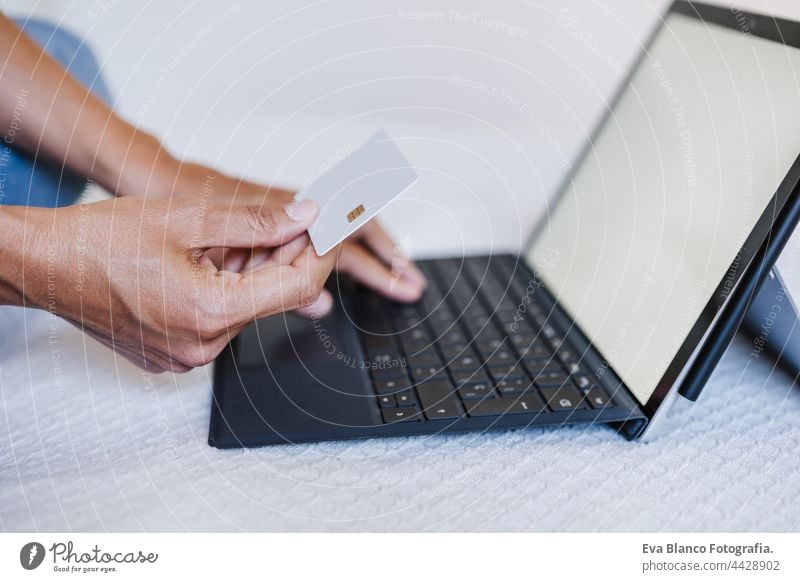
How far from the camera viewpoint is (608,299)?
378 mm

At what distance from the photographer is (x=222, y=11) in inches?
24.1

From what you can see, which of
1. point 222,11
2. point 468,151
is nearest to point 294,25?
point 222,11

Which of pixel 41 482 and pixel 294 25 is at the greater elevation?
pixel 294 25

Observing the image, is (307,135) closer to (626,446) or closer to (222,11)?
(222,11)

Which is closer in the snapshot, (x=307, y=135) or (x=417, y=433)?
(x=417, y=433)

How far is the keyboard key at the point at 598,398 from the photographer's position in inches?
12.2

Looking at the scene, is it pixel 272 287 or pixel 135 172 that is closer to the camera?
pixel 272 287

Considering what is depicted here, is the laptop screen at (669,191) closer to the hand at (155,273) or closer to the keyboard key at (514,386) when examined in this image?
the keyboard key at (514,386)

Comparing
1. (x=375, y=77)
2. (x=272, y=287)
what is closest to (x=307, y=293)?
(x=272, y=287)

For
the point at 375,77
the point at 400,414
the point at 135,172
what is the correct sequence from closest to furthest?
the point at 400,414 < the point at 135,172 < the point at 375,77

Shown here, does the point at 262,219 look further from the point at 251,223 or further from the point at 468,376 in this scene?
the point at 468,376

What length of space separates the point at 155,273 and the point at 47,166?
14 cm

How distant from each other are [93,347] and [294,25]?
38 cm
